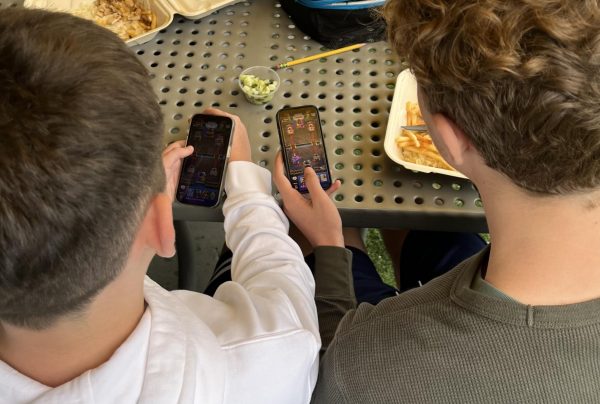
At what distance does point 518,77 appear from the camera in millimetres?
537

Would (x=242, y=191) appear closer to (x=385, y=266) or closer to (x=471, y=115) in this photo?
(x=471, y=115)

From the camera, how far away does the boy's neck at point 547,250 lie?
0.57 m

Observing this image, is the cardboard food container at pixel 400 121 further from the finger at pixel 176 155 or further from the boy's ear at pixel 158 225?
the boy's ear at pixel 158 225

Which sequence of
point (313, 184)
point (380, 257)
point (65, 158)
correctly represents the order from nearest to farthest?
point (65, 158)
point (313, 184)
point (380, 257)

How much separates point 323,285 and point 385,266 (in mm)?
699

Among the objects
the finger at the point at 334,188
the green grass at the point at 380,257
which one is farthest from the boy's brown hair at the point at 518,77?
the green grass at the point at 380,257

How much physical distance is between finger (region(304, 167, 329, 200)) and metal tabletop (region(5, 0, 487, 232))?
0.03 metres

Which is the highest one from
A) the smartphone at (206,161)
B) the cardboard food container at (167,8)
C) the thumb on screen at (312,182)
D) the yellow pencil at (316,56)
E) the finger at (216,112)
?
the cardboard food container at (167,8)

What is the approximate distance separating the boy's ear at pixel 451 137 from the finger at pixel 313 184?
0.77 feet

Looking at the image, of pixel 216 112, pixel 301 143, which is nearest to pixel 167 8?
pixel 216 112

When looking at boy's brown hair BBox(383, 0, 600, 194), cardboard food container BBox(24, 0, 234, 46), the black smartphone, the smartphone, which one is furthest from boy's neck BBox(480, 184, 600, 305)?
cardboard food container BBox(24, 0, 234, 46)

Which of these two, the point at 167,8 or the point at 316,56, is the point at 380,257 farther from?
the point at 167,8

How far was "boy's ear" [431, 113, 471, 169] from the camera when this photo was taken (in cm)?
64

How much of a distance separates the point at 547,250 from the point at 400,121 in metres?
0.38
